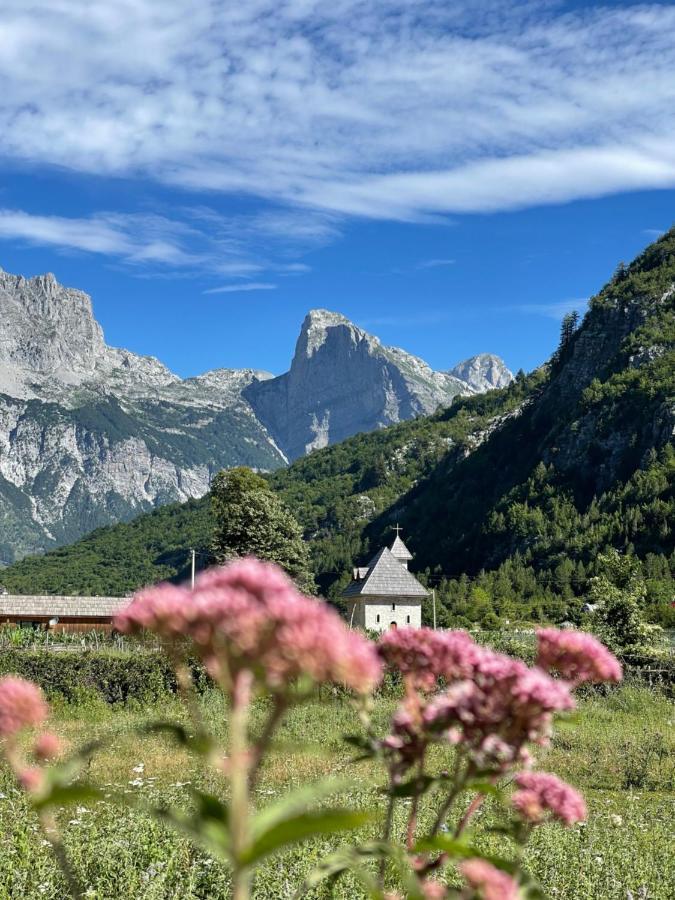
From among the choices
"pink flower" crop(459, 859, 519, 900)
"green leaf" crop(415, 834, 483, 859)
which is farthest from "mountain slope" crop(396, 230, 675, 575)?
"pink flower" crop(459, 859, 519, 900)

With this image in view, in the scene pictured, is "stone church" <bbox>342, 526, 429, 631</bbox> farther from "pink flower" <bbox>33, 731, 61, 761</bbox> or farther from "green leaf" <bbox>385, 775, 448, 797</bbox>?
"pink flower" <bbox>33, 731, 61, 761</bbox>

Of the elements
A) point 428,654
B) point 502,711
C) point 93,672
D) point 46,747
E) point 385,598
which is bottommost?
point 93,672

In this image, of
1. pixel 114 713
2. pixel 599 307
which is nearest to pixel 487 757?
pixel 114 713

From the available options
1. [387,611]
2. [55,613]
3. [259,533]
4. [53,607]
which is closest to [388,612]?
[387,611]

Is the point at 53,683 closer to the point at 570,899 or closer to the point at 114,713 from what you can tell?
the point at 114,713

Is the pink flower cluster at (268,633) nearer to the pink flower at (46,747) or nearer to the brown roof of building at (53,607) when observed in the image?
the pink flower at (46,747)

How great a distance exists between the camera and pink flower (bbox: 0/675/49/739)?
215 centimetres

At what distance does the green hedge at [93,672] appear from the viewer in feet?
83.1

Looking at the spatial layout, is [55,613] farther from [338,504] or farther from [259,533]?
[338,504]

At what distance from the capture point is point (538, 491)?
11406 cm

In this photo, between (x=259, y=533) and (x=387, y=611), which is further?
(x=387, y=611)

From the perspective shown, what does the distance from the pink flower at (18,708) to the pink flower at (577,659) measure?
159 cm

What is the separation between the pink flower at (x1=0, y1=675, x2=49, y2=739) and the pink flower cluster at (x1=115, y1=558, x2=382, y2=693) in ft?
1.80

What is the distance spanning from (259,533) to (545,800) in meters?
50.7
